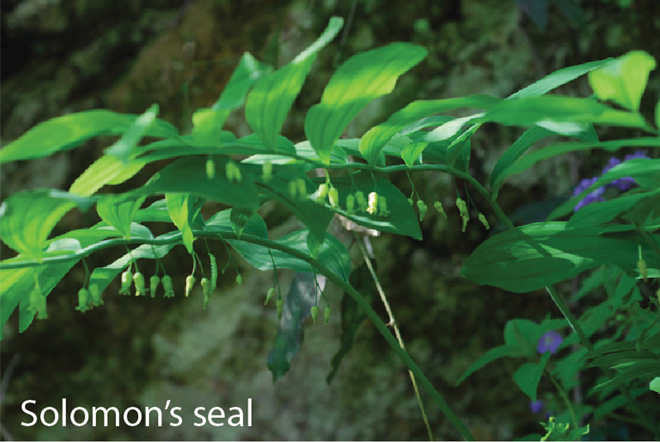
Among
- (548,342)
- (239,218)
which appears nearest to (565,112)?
(239,218)

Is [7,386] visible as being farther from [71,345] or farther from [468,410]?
[468,410]

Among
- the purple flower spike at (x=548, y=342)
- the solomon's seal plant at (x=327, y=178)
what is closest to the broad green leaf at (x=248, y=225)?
the solomon's seal plant at (x=327, y=178)

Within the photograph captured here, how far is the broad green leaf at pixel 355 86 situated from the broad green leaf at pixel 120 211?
14 cm

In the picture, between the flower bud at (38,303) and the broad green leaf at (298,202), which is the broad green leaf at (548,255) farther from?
the flower bud at (38,303)

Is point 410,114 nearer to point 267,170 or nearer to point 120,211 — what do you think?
point 267,170

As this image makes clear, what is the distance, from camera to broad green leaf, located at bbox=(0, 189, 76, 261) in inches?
14.4

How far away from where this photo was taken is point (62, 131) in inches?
13.4

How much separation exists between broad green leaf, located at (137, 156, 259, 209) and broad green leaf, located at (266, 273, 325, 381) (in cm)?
56

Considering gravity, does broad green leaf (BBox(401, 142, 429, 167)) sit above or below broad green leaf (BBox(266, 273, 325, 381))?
above

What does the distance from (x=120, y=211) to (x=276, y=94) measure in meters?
0.16

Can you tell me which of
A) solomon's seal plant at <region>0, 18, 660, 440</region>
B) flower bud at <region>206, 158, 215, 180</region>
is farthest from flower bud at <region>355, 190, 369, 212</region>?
flower bud at <region>206, 158, 215, 180</region>

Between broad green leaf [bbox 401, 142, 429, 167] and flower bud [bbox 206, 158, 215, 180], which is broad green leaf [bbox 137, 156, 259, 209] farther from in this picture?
broad green leaf [bbox 401, 142, 429, 167]

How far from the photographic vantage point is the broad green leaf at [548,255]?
48cm

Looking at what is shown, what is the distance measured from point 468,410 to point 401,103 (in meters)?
0.88
